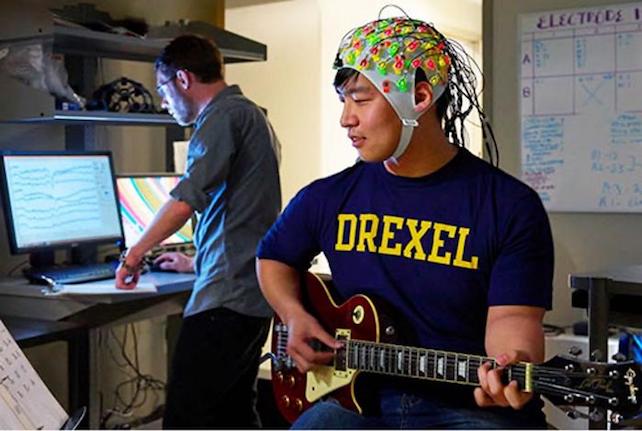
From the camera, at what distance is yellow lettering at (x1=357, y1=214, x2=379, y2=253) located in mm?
1732

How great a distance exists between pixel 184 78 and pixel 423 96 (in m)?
1.28

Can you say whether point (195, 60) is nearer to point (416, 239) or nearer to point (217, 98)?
point (217, 98)

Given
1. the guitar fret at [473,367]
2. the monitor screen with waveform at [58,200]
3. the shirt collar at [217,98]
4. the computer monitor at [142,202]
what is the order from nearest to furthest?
1. the guitar fret at [473,367]
2. the shirt collar at [217,98]
3. the monitor screen with waveform at [58,200]
4. the computer monitor at [142,202]

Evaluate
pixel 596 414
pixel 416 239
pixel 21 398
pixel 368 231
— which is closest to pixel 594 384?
pixel 596 414

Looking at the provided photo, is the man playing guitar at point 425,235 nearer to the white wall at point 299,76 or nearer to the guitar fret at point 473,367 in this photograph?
the guitar fret at point 473,367

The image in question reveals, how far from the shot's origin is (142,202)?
11.8ft

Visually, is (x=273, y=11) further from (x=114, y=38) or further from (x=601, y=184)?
(x=601, y=184)

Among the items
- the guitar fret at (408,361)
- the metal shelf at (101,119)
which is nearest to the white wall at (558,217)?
the metal shelf at (101,119)

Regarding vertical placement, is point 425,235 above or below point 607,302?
above

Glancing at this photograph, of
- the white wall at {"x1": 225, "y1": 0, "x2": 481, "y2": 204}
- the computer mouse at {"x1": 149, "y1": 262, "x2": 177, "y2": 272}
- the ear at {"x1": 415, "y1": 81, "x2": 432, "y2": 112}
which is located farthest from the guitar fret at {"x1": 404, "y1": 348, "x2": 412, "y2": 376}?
the white wall at {"x1": 225, "y1": 0, "x2": 481, "y2": 204}

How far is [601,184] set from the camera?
3359 millimetres

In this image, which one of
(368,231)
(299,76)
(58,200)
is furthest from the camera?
(299,76)

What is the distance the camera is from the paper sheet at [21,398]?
3.95ft

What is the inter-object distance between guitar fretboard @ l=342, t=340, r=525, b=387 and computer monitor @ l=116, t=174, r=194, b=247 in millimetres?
1862
